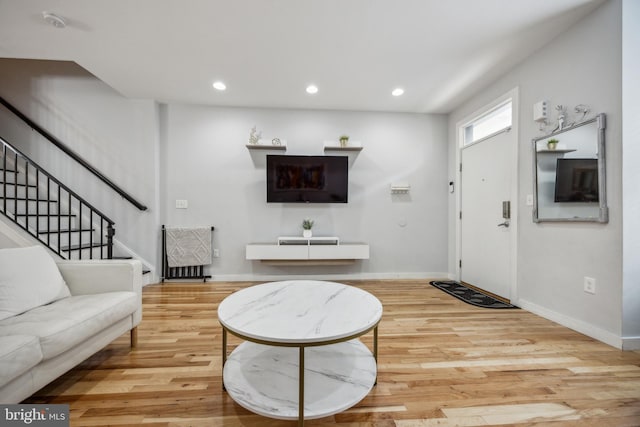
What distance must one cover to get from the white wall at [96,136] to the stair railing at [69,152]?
0.08 m

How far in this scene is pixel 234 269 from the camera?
3744 millimetres

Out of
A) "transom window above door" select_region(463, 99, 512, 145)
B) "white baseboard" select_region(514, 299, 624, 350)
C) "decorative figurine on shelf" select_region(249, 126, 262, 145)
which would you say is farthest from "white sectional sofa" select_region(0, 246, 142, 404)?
"transom window above door" select_region(463, 99, 512, 145)

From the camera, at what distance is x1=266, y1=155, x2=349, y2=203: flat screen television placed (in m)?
3.65

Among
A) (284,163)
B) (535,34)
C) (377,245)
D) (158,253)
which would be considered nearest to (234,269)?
(158,253)

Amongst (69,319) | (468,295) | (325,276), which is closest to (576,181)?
(468,295)

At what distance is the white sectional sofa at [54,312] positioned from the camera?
3.63 ft

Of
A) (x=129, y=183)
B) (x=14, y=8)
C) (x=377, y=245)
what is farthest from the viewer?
(x=377, y=245)

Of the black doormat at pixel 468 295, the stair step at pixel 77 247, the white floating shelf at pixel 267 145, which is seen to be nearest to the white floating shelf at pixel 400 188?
the black doormat at pixel 468 295

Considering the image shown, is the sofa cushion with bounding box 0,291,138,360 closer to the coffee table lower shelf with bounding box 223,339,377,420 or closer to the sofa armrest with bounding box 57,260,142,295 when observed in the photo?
the sofa armrest with bounding box 57,260,142,295

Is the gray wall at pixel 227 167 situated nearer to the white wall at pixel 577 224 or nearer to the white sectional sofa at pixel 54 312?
the white wall at pixel 577 224

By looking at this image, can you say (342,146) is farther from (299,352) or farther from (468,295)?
(299,352)

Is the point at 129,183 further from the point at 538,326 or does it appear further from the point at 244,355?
the point at 538,326

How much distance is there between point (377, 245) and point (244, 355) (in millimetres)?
2776

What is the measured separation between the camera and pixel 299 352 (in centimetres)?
112
